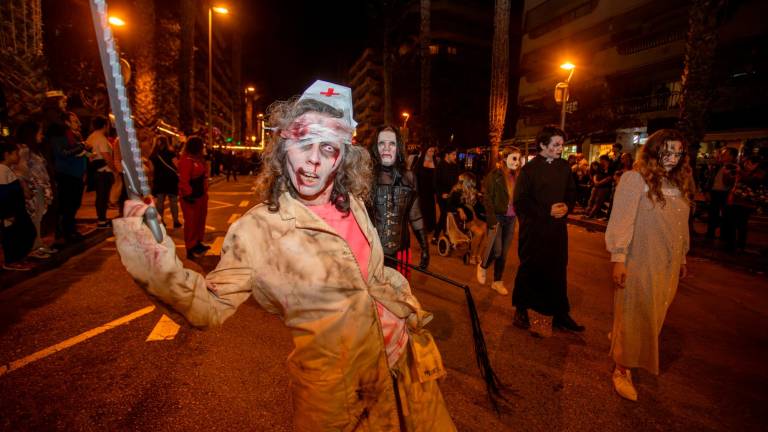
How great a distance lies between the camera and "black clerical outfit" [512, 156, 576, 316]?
13.5 feet

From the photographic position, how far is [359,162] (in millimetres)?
1887

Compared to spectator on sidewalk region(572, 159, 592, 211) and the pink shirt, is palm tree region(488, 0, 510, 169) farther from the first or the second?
the pink shirt

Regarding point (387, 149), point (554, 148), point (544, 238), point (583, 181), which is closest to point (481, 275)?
point (544, 238)

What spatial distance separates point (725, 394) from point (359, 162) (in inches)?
143

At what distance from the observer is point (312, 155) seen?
1569 millimetres

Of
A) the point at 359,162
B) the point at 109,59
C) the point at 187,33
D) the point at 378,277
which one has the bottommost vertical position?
the point at 378,277

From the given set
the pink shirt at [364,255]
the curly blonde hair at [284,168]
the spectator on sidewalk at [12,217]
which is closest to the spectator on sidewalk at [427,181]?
the spectator on sidewalk at [12,217]

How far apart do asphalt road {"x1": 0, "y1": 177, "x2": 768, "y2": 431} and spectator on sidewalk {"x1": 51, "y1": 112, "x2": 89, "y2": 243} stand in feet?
6.42

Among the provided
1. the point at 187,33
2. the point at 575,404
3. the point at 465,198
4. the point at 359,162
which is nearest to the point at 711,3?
the point at 465,198

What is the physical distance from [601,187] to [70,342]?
1331 centimetres

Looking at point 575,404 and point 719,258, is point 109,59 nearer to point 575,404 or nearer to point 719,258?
point 575,404

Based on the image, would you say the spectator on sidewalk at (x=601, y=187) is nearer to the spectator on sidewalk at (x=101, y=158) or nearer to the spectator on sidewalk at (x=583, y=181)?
the spectator on sidewalk at (x=583, y=181)

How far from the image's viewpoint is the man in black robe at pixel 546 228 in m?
4.10

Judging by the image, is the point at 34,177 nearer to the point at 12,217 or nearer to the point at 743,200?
the point at 12,217
